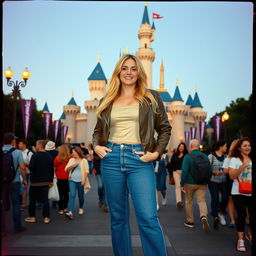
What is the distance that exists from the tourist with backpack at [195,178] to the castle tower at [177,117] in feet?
200

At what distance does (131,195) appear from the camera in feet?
9.75

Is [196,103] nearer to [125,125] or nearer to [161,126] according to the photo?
[161,126]

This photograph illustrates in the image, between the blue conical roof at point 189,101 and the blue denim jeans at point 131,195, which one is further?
the blue conical roof at point 189,101

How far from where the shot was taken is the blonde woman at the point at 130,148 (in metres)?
2.94

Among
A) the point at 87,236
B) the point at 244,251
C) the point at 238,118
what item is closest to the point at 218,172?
the point at 244,251

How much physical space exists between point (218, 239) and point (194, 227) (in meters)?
1.05

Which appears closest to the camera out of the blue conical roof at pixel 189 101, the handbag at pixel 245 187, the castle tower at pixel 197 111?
the handbag at pixel 245 187

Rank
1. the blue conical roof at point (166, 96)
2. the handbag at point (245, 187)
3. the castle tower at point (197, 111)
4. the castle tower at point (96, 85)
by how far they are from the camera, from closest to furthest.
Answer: the handbag at point (245, 187)
the castle tower at point (96, 85)
the blue conical roof at point (166, 96)
the castle tower at point (197, 111)

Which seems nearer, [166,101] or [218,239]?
[218,239]

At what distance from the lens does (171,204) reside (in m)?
9.82

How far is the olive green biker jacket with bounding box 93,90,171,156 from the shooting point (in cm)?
305

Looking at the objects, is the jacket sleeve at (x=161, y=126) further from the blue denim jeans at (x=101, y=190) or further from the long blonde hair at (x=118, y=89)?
the blue denim jeans at (x=101, y=190)

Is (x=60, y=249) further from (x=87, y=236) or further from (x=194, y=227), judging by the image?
(x=194, y=227)

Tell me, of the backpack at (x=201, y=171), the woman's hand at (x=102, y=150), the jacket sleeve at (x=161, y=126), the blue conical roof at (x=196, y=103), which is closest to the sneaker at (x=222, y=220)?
the backpack at (x=201, y=171)
